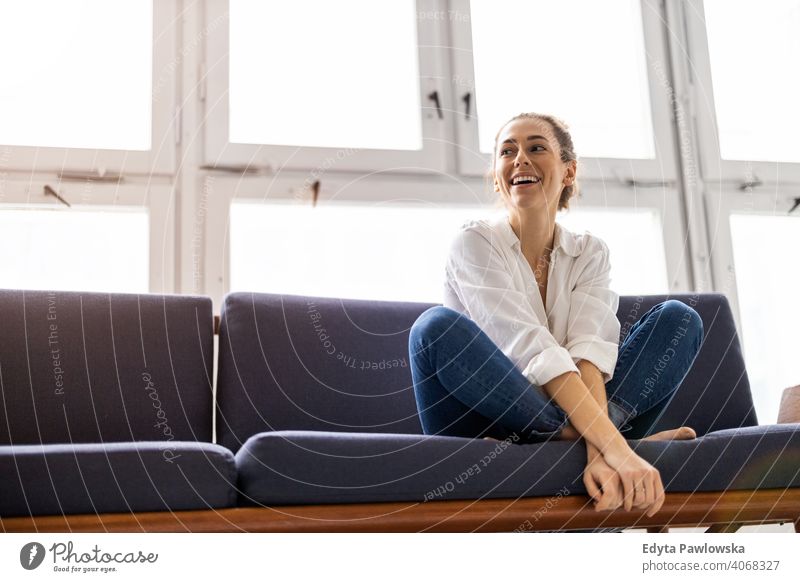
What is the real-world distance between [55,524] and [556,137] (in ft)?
3.66

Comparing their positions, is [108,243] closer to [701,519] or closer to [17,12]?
[17,12]

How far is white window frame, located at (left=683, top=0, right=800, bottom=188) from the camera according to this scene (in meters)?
2.52

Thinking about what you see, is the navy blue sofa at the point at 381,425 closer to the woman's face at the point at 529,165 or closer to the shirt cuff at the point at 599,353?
the shirt cuff at the point at 599,353

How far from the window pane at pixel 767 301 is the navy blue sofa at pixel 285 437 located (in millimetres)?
479

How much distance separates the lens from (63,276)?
84.0 inches

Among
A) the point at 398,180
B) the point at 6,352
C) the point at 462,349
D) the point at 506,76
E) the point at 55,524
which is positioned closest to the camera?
the point at 55,524

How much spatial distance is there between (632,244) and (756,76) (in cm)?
70

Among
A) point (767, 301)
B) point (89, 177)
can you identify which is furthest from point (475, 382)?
point (767, 301)

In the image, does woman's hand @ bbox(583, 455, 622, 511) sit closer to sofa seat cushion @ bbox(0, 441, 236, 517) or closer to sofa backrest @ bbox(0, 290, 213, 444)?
sofa seat cushion @ bbox(0, 441, 236, 517)

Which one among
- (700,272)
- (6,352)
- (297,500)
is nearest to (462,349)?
(297,500)

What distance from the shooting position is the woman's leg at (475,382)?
137cm

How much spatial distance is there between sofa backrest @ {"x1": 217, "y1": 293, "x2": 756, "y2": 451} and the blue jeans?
1.04ft

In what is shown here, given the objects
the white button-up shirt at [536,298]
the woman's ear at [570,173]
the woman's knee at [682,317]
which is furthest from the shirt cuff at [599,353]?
the woman's ear at [570,173]

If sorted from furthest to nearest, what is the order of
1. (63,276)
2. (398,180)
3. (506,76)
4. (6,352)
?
(506,76)
(398,180)
(63,276)
(6,352)
